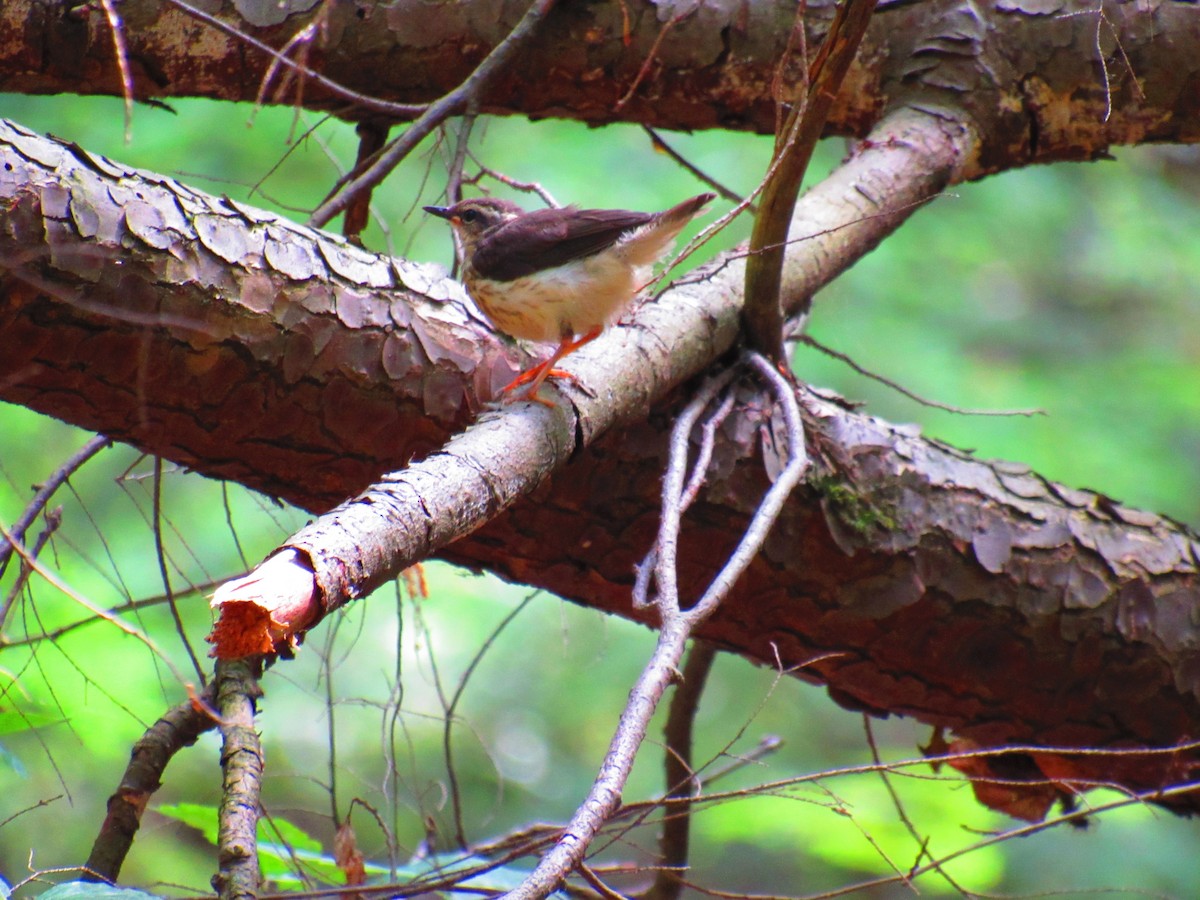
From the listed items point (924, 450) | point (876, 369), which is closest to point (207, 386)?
point (924, 450)

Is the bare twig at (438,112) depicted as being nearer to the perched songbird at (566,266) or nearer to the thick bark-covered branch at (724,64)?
the thick bark-covered branch at (724,64)

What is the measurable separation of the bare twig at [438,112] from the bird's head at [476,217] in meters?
0.84

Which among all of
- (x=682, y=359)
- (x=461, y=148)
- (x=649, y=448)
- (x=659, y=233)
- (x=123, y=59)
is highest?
(x=123, y=59)

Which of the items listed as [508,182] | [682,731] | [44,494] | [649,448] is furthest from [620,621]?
[44,494]

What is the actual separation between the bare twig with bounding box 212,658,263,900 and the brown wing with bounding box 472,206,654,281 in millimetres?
2404

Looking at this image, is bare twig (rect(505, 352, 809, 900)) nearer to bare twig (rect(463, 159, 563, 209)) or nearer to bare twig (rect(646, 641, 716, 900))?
bare twig (rect(646, 641, 716, 900))

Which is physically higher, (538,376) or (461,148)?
(461,148)

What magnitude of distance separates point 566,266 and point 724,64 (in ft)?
2.95

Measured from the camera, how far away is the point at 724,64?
11.8 ft

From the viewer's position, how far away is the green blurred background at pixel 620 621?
5.23 m

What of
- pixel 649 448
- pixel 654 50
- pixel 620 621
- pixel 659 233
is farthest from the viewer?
pixel 620 621

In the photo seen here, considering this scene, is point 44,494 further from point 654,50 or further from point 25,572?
point 654,50

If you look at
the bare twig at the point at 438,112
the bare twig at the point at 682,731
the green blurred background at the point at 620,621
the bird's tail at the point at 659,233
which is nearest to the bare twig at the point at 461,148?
the bare twig at the point at 438,112

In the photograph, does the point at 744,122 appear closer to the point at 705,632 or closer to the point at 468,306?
the point at 468,306
